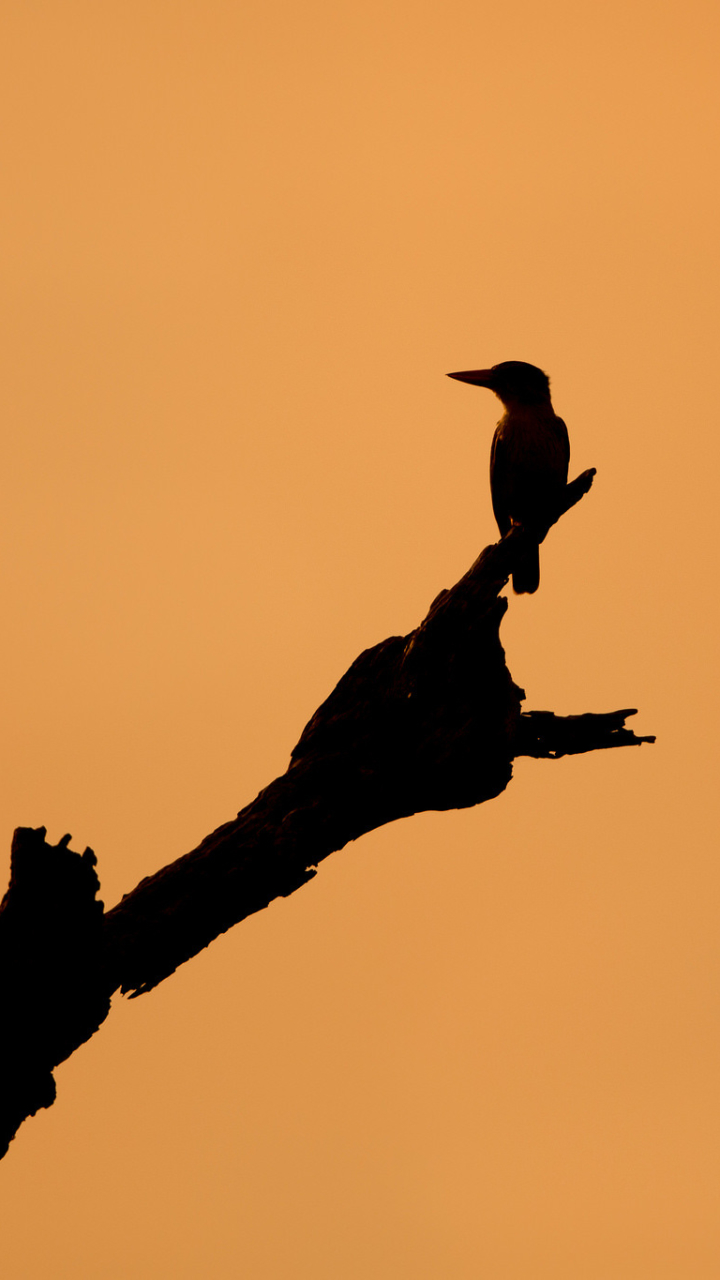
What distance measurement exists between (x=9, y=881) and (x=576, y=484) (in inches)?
159

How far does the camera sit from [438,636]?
6219 millimetres

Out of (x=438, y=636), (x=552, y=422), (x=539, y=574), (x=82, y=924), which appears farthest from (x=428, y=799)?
(x=552, y=422)

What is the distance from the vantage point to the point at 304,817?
5.93m

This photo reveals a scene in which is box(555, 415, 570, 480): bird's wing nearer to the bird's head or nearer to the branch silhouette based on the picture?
the bird's head

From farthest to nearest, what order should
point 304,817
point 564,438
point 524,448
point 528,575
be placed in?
1. point 564,438
2. point 528,575
3. point 524,448
4. point 304,817

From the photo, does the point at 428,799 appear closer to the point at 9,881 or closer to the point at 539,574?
the point at 9,881

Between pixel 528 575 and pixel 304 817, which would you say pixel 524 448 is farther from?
pixel 304 817

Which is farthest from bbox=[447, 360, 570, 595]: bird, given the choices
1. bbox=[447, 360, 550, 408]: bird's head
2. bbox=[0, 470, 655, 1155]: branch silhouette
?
bbox=[0, 470, 655, 1155]: branch silhouette

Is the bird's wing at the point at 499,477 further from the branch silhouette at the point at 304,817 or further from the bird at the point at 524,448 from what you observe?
the branch silhouette at the point at 304,817

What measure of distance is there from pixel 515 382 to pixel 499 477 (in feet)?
2.89

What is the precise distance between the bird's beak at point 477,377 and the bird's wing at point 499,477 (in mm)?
448

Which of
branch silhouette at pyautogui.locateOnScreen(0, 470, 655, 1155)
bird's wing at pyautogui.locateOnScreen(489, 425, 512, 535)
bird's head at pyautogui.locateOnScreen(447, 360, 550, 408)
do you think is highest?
bird's head at pyautogui.locateOnScreen(447, 360, 550, 408)

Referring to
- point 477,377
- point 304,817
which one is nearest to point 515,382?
point 477,377

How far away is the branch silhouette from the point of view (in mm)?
4957
